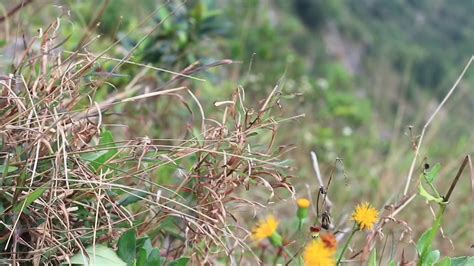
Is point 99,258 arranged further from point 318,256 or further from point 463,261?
point 463,261

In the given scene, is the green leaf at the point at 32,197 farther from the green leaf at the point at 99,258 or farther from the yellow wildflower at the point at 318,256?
the yellow wildflower at the point at 318,256

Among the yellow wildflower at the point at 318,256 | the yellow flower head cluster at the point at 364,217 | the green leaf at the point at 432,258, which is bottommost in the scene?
the green leaf at the point at 432,258

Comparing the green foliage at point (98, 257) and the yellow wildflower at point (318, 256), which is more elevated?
the yellow wildflower at point (318, 256)

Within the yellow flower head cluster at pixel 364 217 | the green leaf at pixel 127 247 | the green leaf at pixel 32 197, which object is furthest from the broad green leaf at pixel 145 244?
the yellow flower head cluster at pixel 364 217

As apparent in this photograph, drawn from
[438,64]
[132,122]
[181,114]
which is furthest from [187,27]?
[438,64]

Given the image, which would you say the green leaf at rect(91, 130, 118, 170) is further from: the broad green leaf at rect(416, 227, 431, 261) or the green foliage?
the broad green leaf at rect(416, 227, 431, 261)

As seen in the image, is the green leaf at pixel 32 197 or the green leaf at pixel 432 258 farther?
the green leaf at pixel 432 258

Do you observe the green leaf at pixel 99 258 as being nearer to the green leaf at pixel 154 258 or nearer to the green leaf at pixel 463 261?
the green leaf at pixel 154 258

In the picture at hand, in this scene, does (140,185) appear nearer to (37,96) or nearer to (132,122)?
(37,96)
